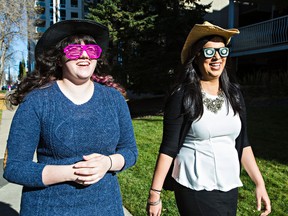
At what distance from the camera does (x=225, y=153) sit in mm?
2113

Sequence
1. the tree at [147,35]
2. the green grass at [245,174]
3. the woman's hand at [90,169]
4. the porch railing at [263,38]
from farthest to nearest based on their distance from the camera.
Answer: the porch railing at [263,38]
the tree at [147,35]
the green grass at [245,174]
the woman's hand at [90,169]

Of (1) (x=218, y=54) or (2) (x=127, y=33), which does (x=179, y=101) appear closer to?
(1) (x=218, y=54)

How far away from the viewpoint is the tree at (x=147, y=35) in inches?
477

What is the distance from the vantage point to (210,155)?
2.07m

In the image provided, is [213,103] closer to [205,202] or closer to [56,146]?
[205,202]

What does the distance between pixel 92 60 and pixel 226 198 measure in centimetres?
126

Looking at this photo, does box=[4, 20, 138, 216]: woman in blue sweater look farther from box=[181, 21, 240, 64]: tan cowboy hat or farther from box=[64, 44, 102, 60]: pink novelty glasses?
box=[181, 21, 240, 64]: tan cowboy hat

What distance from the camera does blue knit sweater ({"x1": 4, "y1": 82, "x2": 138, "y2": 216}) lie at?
157cm

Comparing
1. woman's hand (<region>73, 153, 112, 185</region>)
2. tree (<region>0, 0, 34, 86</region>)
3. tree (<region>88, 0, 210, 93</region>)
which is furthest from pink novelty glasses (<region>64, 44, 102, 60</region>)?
tree (<region>0, 0, 34, 86</region>)

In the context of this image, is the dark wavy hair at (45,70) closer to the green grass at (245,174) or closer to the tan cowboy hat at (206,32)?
the tan cowboy hat at (206,32)

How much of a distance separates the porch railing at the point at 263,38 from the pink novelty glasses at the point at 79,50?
13.7 meters

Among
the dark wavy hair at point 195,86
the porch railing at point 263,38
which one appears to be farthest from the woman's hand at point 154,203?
the porch railing at point 263,38

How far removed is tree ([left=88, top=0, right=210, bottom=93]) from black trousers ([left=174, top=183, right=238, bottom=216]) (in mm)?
9987

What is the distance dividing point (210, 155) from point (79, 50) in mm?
→ 1056
